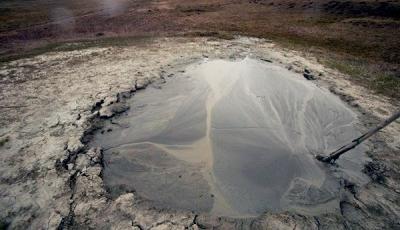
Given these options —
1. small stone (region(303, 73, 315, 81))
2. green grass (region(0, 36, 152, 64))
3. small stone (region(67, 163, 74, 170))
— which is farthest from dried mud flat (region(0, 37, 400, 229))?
green grass (region(0, 36, 152, 64))

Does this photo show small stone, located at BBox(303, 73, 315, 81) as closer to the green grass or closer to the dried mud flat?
the dried mud flat

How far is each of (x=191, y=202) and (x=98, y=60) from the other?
9276 mm

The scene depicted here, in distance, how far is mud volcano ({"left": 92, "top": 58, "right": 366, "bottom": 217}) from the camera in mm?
5293

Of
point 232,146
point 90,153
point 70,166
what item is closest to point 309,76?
point 232,146

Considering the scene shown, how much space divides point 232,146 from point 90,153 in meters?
3.16

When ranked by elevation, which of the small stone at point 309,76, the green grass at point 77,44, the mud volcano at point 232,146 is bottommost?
the mud volcano at point 232,146

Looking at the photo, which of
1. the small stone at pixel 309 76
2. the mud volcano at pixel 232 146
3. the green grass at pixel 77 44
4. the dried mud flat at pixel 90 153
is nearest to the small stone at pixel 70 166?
the dried mud flat at pixel 90 153

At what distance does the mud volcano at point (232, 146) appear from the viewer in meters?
5.29

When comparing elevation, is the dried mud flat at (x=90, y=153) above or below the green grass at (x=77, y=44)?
below

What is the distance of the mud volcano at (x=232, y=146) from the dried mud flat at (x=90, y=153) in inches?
10.8

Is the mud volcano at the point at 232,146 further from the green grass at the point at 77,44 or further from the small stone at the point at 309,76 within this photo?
the green grass at the point at 77,44

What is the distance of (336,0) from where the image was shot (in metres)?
23.4

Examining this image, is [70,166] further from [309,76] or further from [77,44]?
[77,44]

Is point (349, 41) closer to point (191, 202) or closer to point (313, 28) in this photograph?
point (313, 28)
